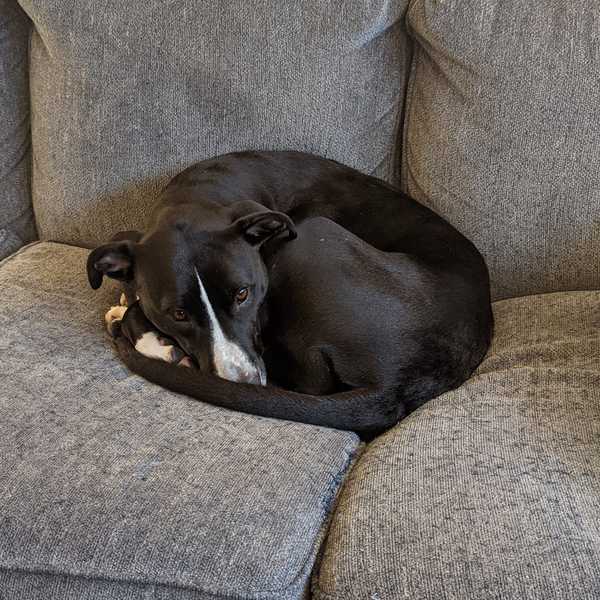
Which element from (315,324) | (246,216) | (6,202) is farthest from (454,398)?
(6,202)

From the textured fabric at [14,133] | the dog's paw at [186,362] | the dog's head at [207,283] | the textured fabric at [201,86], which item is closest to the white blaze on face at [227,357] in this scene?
the dog's head at [207,283]

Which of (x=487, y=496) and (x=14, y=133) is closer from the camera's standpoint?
(x=487, y=496)

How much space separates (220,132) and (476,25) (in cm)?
73

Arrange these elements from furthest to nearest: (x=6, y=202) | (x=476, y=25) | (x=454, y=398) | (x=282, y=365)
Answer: (x=6, y=202) < (x=476, y=25) < (x=282, y=365) < (x=454, y=398)

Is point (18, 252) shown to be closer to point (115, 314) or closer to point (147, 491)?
point (115, 314)

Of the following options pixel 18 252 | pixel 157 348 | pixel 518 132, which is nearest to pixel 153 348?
pixel 157 348

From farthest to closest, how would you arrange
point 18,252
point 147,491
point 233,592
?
point 18,252, point 147,491, point 233,592

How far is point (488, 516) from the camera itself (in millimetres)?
1422

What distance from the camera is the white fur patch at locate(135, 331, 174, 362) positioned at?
197cm

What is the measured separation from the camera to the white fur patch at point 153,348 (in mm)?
1973

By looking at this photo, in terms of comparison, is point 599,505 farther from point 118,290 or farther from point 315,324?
point 118,290

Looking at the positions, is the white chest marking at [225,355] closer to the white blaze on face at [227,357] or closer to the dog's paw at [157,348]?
the white blaze on face at [227,357]

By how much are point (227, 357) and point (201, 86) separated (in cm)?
84

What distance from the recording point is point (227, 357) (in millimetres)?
1854
